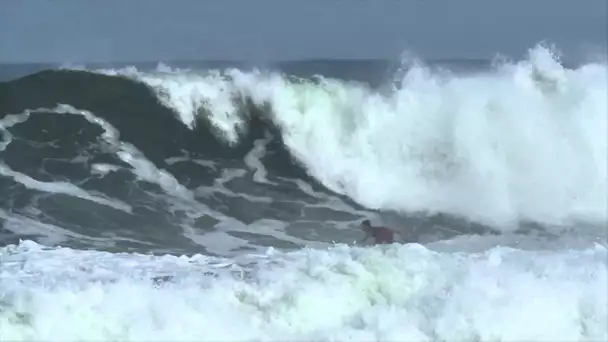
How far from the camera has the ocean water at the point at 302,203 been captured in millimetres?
6078

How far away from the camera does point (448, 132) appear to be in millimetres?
12141

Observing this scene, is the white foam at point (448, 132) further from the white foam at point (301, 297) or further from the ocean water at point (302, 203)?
the white foam at point (301, 297)

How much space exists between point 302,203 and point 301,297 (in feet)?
12.4

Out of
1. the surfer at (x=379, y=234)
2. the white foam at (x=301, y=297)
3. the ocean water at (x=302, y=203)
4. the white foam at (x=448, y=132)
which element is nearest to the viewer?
the white foam at (x=301, y=297)

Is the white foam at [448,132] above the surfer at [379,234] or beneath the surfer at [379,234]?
above

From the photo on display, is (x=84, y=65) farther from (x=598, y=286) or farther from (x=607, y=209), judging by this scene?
(x=598, y=286)

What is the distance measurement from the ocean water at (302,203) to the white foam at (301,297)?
0.02m

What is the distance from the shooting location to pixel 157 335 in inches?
224

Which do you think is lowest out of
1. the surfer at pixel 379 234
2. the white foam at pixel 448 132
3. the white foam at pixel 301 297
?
the white foam at pixel 301 297

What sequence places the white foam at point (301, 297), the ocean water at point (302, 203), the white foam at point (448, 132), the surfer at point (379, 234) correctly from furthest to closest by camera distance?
1. the white foam at point (448, 132)
2. the surfer at point (379, 234)
3. the ocean water at point (302, 203)
4. the white foam at point (301, 297)

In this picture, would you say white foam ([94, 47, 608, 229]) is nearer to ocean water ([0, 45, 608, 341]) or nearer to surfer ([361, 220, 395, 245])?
ocean water ([0, 45, 608, 341])

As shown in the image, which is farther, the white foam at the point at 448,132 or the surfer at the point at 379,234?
the white foam at the point at 448,132

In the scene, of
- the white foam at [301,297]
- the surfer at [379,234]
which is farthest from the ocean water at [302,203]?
the surfer at [379,234]

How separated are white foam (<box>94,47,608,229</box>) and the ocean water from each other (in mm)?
35
